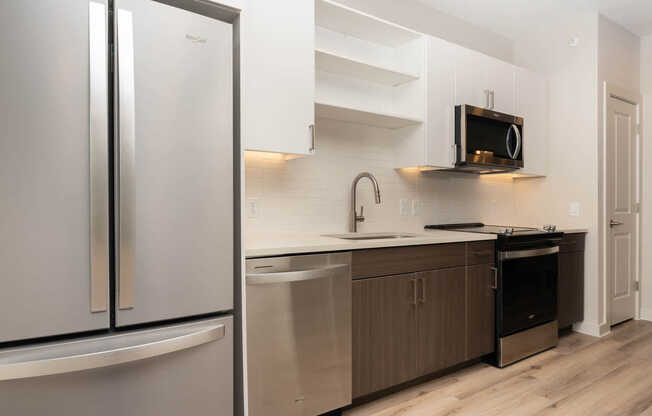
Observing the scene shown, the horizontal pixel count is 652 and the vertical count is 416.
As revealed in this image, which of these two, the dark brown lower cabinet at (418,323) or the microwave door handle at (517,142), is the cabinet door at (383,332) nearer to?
the dark brown lower cabinet at (418,323)

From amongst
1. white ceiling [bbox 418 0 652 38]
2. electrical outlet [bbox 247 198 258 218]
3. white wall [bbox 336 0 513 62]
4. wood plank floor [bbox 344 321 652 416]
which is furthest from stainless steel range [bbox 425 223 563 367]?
white ceiling [bbox 418 0 652 38]

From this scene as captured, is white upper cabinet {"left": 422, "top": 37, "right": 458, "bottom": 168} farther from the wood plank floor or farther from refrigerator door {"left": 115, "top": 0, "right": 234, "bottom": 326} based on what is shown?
refrigerator door {"left": 115, "top": 0, "right": 234, "bottom": 326}

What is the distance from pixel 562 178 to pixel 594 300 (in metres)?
1.09

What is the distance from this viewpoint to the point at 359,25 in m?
2.65

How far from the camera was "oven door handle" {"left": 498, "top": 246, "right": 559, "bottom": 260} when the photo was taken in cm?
271

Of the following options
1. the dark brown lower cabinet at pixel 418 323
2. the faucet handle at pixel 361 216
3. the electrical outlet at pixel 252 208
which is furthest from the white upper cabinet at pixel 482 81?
the electrical outlet at pixel 252 208

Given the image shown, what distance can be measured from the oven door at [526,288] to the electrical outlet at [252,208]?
5.38ft

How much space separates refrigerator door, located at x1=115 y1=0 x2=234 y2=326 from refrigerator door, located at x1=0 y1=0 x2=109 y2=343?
0.22ft

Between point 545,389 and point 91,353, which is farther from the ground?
point 91,353

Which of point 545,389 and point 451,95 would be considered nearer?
point 545,389

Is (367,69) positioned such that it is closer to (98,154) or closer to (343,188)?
(343,188)

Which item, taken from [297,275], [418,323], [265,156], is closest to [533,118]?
[418,323]

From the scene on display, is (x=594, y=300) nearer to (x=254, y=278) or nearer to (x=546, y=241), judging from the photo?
(x=546, y=241)

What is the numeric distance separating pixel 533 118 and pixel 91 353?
3.68m
